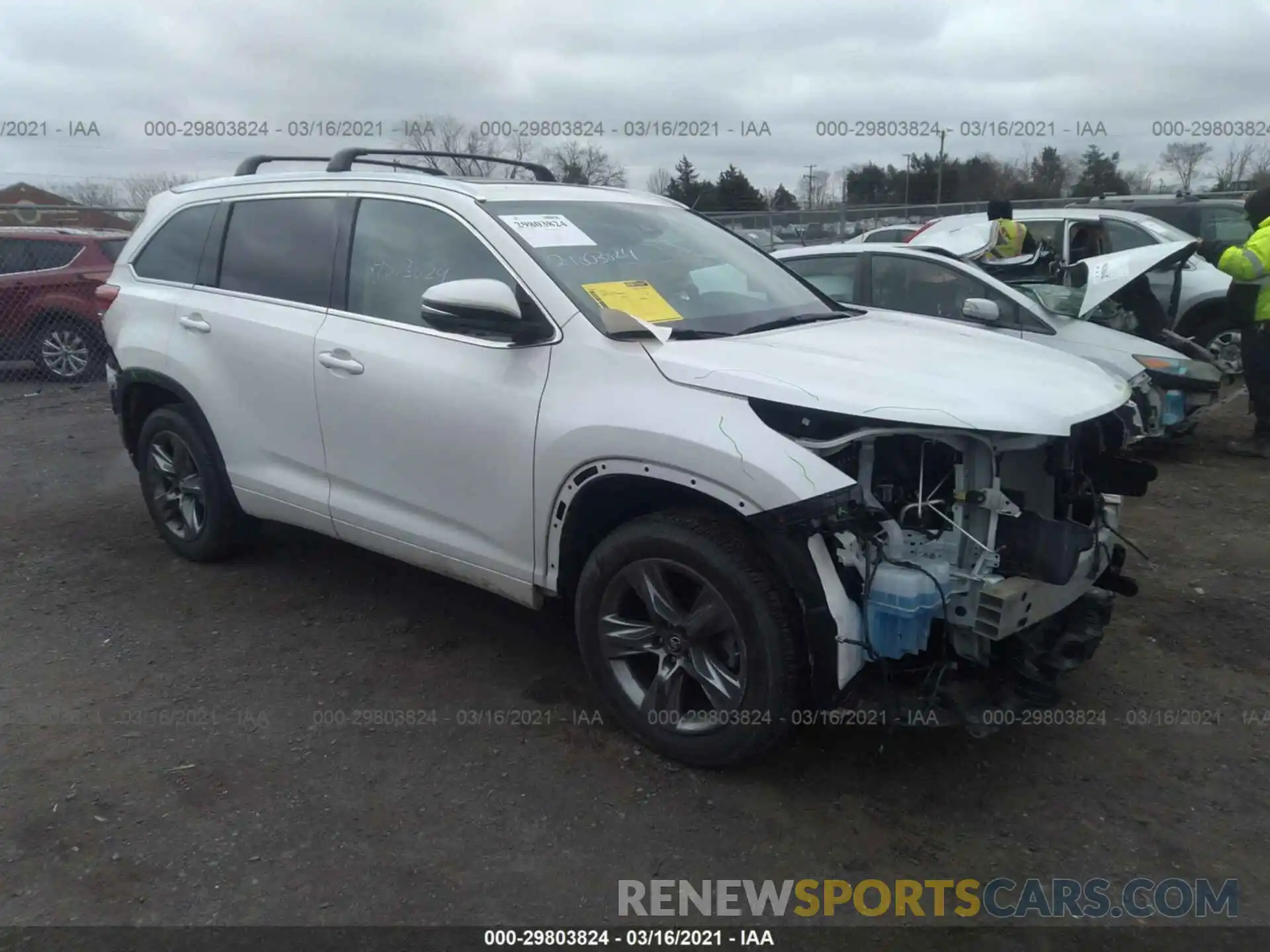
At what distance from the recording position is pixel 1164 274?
29.3ft

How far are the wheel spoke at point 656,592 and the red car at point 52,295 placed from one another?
9472 mm

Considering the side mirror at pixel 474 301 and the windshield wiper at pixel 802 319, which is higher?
the side mirror at pixel 474 301

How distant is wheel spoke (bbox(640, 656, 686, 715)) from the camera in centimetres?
315

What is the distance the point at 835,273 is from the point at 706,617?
4.80 meters

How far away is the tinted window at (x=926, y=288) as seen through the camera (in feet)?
21.8

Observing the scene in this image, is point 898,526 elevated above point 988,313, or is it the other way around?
point 988,313

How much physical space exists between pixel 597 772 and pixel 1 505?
5137 millimetres

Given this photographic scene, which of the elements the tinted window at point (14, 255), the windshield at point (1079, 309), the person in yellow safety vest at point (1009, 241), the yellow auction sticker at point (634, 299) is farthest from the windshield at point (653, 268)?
the tinted window at point (14, 255)

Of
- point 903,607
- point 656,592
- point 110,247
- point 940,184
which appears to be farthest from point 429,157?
point 940,184

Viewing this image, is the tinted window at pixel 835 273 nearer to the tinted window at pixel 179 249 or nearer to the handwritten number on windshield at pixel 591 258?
the handwritten number on windshield at pixel 591 258

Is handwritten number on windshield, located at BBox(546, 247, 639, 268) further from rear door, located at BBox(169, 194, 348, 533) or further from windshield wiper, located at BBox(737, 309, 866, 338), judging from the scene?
rear door, located at BBox(169, 194, 348, 533)

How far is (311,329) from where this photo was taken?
3984 mm

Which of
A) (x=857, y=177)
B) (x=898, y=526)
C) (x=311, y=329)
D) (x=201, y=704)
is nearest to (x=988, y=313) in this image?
(x=898, y=526)

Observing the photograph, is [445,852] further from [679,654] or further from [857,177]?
[857,177]
